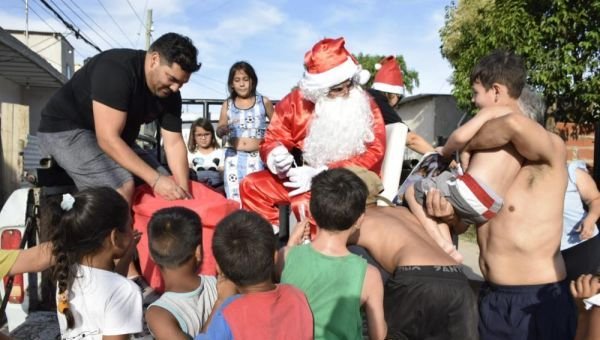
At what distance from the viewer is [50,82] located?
16828 millimetres

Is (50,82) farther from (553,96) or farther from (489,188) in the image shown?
(489,188)

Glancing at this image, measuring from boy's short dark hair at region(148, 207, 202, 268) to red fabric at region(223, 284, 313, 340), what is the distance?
1.29 ft

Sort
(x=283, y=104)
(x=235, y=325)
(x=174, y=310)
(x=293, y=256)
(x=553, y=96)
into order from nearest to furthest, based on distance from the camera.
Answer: (x=235, y=325) → (x=174, y=310) → (x=293, y=256) → (x=283, y=104) → (x=553, y=96)

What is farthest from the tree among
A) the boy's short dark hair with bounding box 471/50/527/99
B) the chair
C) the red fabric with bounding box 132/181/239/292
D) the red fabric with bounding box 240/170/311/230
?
the red fabric with bounding box 132/181/239/292

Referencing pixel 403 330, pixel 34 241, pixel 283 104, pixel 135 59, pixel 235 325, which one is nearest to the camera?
pixel 235 325

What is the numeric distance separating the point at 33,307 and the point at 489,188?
2.54 meters

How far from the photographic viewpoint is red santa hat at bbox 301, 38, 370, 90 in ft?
11.8

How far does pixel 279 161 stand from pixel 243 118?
4.74 feet

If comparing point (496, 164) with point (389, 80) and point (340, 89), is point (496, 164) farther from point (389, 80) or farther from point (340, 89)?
point (389, 80)

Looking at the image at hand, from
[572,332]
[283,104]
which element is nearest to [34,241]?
[283,104]

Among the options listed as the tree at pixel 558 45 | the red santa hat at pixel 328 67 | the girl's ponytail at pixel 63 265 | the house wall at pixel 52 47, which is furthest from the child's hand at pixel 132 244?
the house wall at pixel 52 47

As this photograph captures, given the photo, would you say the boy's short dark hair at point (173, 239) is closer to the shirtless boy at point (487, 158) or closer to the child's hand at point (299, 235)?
the child's hand at point (299, 235)

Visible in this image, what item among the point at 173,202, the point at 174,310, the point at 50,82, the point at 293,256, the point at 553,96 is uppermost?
the point at 50,82

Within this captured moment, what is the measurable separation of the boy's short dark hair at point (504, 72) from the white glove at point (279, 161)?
50.1 inches
